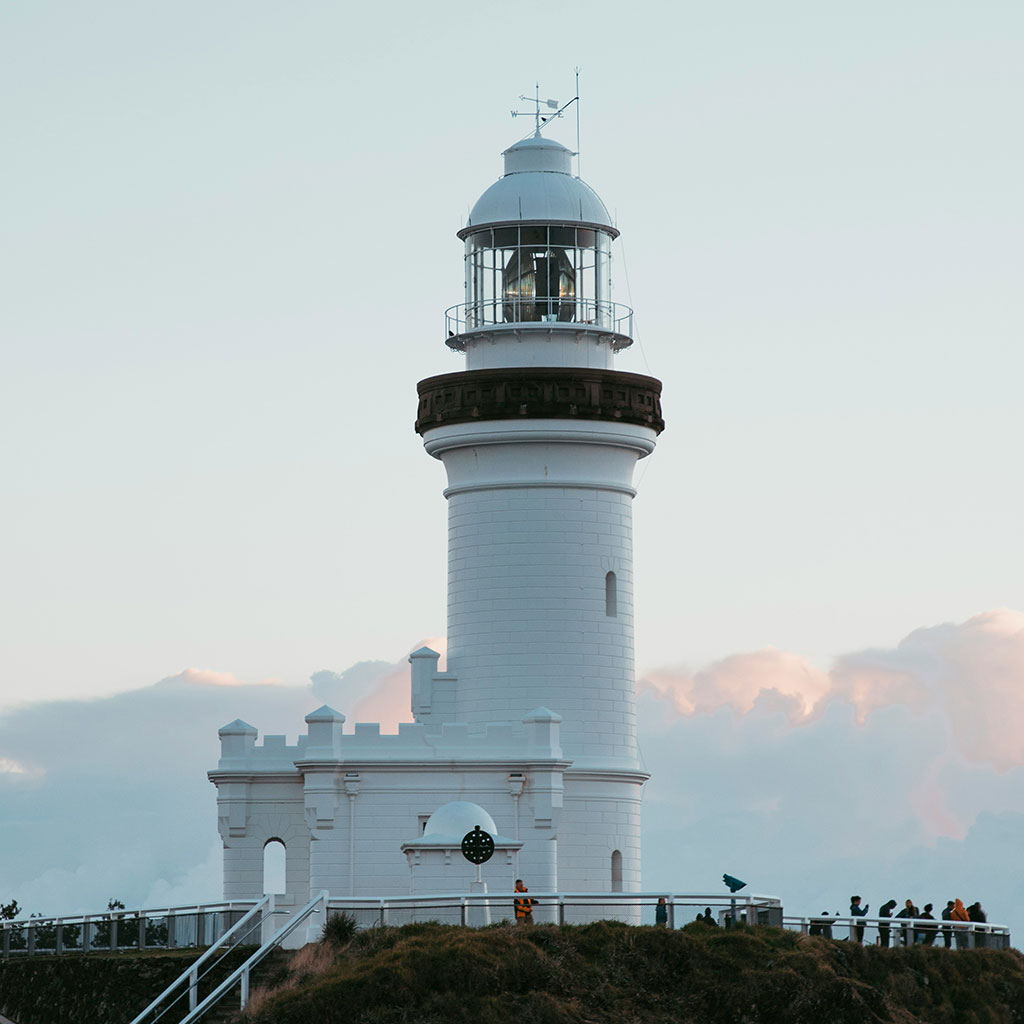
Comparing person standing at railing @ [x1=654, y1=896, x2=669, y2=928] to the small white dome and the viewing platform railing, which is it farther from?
the small white dome

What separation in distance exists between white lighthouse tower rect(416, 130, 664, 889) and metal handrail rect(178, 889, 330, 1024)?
427 inches

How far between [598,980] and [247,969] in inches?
225

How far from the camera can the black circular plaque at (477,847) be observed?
143 ft

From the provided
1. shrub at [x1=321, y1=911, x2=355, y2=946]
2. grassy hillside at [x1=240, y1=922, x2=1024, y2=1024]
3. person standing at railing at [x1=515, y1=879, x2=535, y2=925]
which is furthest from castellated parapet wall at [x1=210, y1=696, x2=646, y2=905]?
grassy hillside at [x1=240, y1=922, x2=1024, y2=1024]

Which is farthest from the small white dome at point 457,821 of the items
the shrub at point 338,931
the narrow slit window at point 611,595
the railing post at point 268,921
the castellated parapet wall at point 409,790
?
the narrow slit window at point 611,595

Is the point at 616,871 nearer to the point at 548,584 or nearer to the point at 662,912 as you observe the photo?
the point at 548,584

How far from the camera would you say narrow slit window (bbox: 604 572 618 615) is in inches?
2004

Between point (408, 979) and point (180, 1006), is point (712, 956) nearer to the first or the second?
point (408, 979)

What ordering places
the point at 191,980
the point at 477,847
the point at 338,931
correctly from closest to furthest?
the point at 191,980 < the point at 338,931 < the point at 477,847

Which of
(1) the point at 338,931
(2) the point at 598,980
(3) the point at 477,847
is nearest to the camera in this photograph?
(2) the point at 598,980

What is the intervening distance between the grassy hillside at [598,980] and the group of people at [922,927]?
3.28 ft

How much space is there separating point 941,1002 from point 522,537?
49.5ft

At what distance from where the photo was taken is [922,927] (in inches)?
1634

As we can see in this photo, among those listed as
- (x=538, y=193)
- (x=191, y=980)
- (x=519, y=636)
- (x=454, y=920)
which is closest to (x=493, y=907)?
(x=454, y=920)
